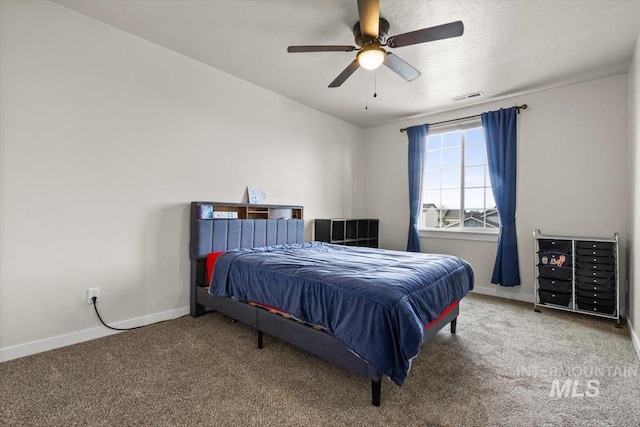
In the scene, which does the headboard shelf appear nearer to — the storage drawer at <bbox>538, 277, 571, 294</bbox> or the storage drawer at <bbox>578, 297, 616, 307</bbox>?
the storage drawer at <bbox>538, 277, 571, 294</bbox>

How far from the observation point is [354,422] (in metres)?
1.54

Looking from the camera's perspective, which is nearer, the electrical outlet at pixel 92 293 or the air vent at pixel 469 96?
the electrical outlet at pixel 92 293

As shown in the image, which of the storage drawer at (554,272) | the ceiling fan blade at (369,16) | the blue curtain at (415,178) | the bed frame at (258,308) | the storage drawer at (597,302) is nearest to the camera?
the bed frame at (258,308)

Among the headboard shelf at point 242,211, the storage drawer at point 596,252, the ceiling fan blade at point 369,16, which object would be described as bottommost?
the storage drawer at point 596,252

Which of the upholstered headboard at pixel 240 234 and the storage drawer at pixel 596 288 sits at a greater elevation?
the upholstered headboard at pixel 240 234

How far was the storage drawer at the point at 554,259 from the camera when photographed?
10.7 feet

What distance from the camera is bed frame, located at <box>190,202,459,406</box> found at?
5.96 feet

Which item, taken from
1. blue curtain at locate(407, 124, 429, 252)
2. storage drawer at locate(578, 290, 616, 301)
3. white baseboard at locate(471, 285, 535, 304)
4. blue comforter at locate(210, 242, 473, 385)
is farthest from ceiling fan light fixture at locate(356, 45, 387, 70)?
white baseboard at locate(471, 285, 535, 304)

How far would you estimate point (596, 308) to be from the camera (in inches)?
121

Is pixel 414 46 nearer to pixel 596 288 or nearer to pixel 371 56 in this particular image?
pixel 371 56

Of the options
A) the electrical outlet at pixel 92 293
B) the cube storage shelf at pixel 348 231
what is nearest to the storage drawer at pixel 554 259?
the cube storage shelf at pixel 348 231

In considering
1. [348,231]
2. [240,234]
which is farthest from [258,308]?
[348,231]

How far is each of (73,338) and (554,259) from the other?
15.7ft

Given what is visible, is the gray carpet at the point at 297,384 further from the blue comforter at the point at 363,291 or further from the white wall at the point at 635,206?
the blue comforter at the point at 363,291
